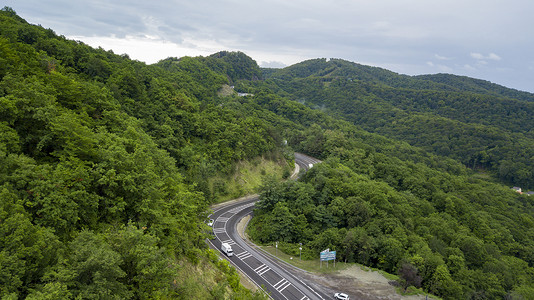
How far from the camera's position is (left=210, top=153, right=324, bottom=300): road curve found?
2917 cm

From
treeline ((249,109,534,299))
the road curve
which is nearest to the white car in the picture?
the road curve

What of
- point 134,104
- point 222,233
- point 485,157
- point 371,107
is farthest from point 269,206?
point 371,107

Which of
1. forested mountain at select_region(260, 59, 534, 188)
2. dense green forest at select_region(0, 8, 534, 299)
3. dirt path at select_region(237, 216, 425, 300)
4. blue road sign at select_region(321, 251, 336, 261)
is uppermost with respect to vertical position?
forested mountain at select_region(260, 59, 534, 188)

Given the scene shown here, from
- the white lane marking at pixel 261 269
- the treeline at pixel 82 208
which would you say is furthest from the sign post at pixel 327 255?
the treeline at pixel 82 208

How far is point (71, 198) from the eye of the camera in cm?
1470

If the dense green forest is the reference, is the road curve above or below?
below

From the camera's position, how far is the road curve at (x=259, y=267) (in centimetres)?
2917

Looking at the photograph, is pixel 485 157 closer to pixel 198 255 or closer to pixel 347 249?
pixel 347 249

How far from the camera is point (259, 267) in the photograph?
3288cm

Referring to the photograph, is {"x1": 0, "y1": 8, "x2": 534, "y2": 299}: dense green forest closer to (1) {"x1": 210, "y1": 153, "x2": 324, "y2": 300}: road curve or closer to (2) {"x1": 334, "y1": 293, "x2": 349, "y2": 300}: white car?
(1) {"x1": 210, "y1": 153, "x2": 324, "y2": 300}: road curve

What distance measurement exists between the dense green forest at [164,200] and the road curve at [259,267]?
411 centimetres

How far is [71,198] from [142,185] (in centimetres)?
423

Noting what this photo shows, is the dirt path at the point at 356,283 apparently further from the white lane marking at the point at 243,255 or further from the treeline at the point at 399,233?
the white lane marking at the point at 243,255

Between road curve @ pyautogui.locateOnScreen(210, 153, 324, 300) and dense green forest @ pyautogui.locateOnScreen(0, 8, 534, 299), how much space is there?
4.11 m
